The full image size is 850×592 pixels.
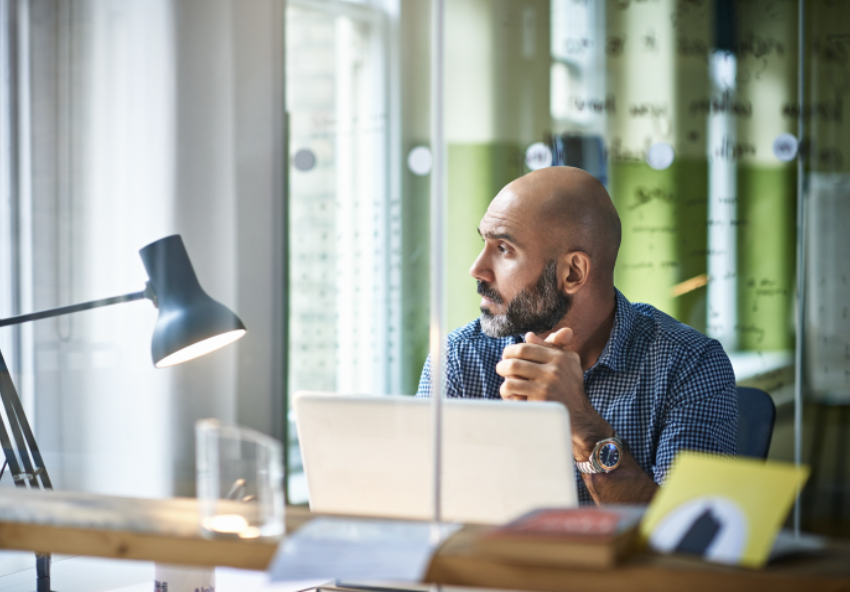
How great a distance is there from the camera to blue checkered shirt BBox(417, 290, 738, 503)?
1.54 metres

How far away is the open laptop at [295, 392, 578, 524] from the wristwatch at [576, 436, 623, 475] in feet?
1.25

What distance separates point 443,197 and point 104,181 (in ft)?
2.50

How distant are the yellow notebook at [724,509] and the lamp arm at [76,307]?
2.74 ft

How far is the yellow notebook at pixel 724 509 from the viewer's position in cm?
74

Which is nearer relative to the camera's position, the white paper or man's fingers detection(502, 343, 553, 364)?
the white paper

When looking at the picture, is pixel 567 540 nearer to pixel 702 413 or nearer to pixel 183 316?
pixel 183 316

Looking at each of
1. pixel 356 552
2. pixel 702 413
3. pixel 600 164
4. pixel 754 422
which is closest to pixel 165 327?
pixel 356 552

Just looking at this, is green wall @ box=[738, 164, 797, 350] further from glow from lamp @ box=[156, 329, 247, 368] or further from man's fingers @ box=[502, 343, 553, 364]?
glow from lamp @ box=[156, 329, 247, 368]

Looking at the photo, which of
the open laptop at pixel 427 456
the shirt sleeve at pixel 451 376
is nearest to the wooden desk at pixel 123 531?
the open laptop at pixel 427 456

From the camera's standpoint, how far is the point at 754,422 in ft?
5.23

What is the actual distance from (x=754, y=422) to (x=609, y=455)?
0.39 m

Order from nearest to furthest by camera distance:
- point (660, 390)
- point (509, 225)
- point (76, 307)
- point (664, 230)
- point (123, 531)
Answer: point (123, 531) → point (76, 307) → point (660, 390) → point (509, 225) → point (664, 230)

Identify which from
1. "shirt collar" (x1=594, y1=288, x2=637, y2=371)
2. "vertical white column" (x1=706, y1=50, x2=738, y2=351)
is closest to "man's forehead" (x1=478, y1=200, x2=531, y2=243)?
"shirt collar" (x1=594, y1=288, x2=637, y2=371)

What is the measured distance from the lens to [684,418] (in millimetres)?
1563
